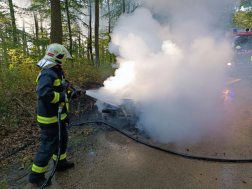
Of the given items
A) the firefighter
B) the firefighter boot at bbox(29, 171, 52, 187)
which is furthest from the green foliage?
the firefighter boot at bbox(29, 171, 52, 187)

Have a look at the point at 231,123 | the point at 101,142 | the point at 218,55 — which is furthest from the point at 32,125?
the point at 218,55

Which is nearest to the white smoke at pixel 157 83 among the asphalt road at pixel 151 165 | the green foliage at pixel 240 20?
the asphalt road at pixel 151 165

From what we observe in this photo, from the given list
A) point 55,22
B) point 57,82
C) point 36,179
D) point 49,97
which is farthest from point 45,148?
point 55,22

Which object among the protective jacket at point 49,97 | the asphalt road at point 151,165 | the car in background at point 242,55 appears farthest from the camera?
the car in background at point 242,55

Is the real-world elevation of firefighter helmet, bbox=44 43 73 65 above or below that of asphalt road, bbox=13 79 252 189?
above

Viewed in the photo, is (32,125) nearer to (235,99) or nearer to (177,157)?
(177,157)

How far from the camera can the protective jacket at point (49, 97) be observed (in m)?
2.49

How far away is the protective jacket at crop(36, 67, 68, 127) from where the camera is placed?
2.49 meters

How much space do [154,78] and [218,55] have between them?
8.50 m

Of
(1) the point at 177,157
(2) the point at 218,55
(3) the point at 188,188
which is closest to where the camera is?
(3) the point at 188,188

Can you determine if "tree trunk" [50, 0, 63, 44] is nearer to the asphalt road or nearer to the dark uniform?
the dark uniform

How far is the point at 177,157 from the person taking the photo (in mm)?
3303

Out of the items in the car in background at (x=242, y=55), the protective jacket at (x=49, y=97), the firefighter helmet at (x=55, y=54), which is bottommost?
the car in background at (x=242, y=55)

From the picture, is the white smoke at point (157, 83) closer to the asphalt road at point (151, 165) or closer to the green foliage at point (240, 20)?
the asphalt road at point (151, 165)
